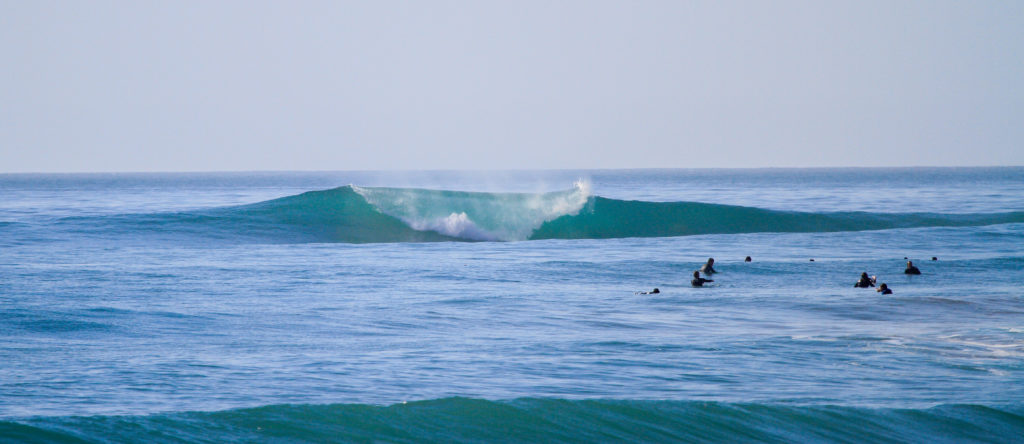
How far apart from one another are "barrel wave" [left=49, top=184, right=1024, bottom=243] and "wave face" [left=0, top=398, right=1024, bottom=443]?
24.2 m

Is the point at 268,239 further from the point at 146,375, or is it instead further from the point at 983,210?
the point at 983,210

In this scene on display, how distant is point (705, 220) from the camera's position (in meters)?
40.0

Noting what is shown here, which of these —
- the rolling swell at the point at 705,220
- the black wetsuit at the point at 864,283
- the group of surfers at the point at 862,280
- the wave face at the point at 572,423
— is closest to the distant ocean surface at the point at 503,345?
the wave face at the point at 572,423

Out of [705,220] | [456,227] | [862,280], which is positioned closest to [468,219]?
[456,227]

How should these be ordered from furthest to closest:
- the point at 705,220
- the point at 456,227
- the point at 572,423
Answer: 1. the point at 705,220
2. the point at 456,227
3. the point at 572,423

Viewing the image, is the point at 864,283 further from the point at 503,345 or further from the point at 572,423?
the point at 572,423

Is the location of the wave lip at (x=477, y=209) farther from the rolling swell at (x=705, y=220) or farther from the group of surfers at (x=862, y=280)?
the group of surfers at (x=862, y=280)

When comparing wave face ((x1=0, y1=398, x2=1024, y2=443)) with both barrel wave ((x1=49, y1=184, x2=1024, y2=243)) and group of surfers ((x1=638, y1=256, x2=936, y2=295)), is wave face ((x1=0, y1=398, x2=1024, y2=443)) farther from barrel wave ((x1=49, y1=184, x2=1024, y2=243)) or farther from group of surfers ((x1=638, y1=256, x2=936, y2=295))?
barrel wave ((x1=49, y1=184, x2=1024, y2=243))

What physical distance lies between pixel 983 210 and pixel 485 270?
106 ft

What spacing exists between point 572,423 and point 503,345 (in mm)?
3463

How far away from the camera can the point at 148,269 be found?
21.7 metres

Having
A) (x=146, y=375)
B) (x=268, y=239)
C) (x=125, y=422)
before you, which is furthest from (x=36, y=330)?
(x=268, y=239)

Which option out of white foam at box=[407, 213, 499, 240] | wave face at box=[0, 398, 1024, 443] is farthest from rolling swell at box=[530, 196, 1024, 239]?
wave face at box=[0, 398, 1024, 443]

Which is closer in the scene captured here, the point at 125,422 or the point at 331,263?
the point at 125,422
